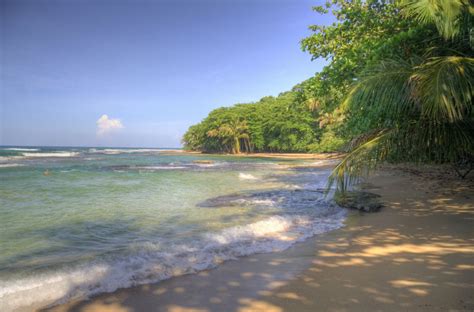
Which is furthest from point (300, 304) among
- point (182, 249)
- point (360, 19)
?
point (360, 19)

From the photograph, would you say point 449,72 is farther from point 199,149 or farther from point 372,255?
point 199,149

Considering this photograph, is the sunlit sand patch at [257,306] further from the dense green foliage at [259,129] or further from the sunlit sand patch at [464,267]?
the dense green foliage at [259,129]

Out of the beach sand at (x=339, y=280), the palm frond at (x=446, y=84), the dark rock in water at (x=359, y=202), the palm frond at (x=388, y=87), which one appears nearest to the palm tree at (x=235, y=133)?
the dark rock in water at (x=359, y=202)

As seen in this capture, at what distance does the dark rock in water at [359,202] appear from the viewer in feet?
24.8

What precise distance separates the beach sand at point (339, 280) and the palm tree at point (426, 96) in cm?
144

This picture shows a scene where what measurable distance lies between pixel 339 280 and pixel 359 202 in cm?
503

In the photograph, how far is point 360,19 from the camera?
821 cm

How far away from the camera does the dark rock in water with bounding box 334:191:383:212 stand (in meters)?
7.56

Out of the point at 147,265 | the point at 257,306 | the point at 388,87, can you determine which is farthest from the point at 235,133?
the point at 257,306

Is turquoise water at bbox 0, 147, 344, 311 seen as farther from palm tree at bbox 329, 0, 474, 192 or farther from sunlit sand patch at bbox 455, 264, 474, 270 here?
sunlit sand patch at bbox 455, 264, 474, 270

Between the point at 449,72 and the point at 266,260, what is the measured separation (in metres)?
4.04

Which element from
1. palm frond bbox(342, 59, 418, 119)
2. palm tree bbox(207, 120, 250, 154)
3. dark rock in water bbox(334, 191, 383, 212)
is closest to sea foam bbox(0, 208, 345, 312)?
dark rock in water bbox(334, 191, 383, 212)

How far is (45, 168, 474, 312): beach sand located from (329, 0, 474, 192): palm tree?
1441mm

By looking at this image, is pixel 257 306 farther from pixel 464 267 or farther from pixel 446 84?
pixel 446 84
